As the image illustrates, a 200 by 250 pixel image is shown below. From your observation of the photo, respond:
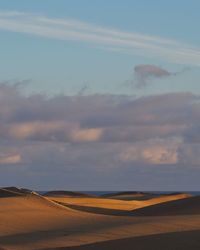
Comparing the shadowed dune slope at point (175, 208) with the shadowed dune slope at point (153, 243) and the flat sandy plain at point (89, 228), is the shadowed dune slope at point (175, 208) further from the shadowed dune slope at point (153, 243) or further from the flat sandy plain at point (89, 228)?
the shadowed dune slope at point (153, 243)

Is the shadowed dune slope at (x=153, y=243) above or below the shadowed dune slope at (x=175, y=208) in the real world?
below

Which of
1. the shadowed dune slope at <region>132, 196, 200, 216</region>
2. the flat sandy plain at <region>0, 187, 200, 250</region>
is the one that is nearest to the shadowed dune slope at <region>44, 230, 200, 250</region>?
the flat sandy plain at <region>0, 187, 200, 250</region>

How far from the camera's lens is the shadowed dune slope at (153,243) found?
1780 cm

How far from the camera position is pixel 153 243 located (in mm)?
18281

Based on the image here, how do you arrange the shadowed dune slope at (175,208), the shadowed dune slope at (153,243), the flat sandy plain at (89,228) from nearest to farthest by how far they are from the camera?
the shadowed dune slope at (153,243) < the flat sandy plain at (89,228) < the shadowed dune slope at (175,208)

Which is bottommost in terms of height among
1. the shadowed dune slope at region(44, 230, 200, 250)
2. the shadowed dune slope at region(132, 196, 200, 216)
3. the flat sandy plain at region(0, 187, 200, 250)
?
the shadowed dune slope at region(44, 230, 200, 250)

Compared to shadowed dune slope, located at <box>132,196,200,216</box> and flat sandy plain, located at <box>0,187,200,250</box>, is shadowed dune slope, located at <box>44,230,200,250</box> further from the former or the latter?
shadowed dune slope, located at <box>132,196,200,216</box>

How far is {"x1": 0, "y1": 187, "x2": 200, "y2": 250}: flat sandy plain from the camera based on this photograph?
1852cm

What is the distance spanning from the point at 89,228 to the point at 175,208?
37.0ft

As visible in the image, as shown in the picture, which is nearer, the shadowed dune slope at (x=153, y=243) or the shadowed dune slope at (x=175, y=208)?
the shadowed dune slope at (x=153, y=243)

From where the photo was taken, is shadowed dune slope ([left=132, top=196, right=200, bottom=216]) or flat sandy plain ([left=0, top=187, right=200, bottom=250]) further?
shadowed dune slope ([left=132, top=196, right=200, bottom=216])

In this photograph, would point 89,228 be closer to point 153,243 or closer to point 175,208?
point 153,243

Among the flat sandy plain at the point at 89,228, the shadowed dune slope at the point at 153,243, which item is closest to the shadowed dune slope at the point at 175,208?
the flat sandy plain at the point at 89,228

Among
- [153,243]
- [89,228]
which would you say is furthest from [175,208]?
[153,243]
